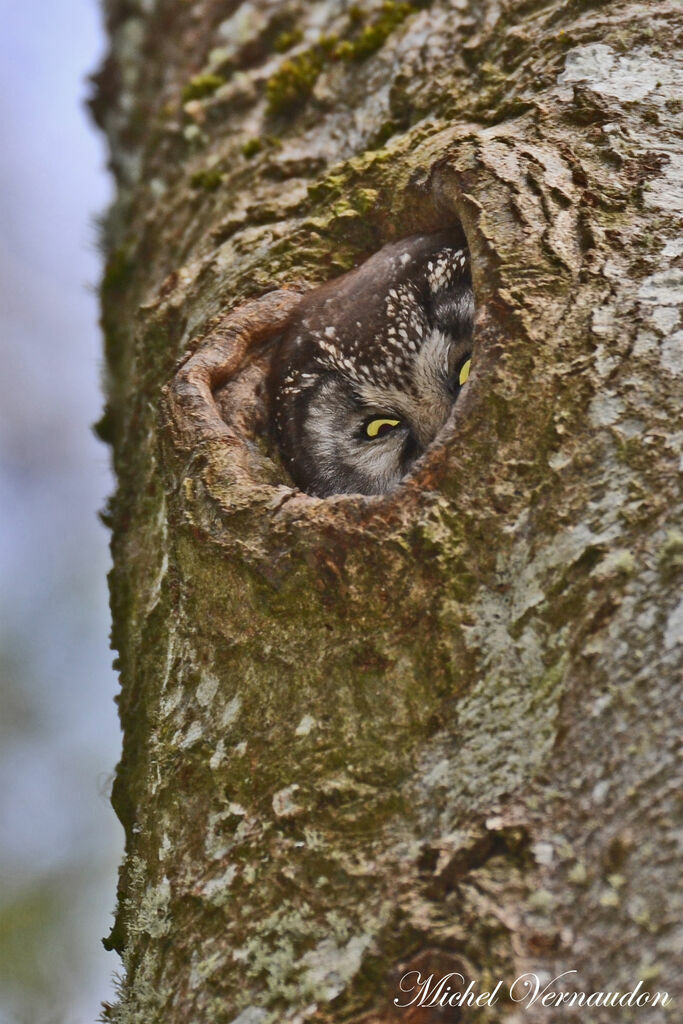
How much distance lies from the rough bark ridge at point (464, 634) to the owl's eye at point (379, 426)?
0.39 m

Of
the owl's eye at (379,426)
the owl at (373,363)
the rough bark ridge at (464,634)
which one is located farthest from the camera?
the owl's eye at (379,426)

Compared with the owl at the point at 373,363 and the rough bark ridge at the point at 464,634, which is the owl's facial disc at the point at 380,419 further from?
the rough bark ridge at the point at 464,634

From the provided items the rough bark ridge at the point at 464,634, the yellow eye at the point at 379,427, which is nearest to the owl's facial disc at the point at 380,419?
the yellow eye at the point at 379,427

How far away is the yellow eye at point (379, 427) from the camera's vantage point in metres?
2.53

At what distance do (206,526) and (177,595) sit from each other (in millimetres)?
215

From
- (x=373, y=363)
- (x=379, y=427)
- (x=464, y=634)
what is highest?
(x=373, y=363)

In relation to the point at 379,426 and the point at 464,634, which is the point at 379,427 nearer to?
the point at 379,426

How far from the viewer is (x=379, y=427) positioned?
2.54 m

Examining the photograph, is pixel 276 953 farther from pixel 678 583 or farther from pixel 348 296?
pixel 348 296

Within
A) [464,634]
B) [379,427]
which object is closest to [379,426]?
[379,427]

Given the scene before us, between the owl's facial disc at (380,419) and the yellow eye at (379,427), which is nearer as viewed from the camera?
the owl's facial disc at (380,419)

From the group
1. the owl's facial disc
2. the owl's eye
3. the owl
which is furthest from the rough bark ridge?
the owl's eye

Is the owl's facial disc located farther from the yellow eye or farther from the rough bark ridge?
the rough bark ridge

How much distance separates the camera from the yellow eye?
8.29 ft
